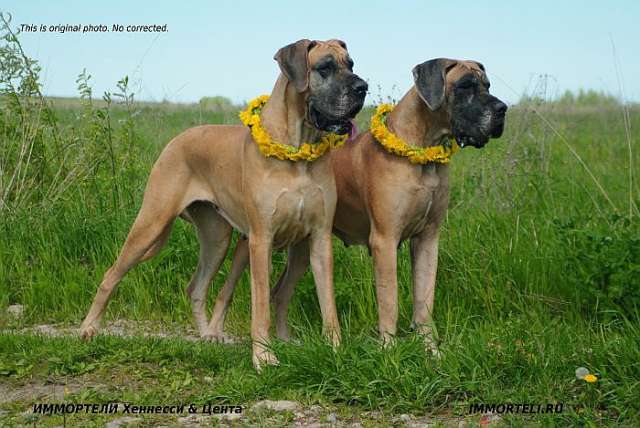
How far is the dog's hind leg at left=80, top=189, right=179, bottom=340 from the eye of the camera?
5570mm

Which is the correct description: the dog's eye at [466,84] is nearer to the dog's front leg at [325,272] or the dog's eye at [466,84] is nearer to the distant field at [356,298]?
the dog's front leg at [325,272]

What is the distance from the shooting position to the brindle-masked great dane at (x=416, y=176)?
491 cm

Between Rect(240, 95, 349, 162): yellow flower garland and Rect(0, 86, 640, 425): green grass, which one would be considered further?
Rect(240, 95, 349, 162): yellow flower garland

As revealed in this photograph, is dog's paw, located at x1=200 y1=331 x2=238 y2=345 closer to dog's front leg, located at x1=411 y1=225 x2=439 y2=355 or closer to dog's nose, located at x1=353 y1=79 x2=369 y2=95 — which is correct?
dog's front leg, located at x1=411 y1=225 x2=439 y2=355

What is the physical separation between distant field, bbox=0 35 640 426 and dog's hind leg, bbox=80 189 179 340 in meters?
0.52

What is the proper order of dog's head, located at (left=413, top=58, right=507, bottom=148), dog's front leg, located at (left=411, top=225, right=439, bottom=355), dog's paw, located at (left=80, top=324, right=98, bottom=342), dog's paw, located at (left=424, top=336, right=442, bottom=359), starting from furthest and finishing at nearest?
dog's paw, located at (left=80, top=324, right=98, bottom=342) → dog's front leg, located at (left=411, top=225, right=439, bottom=355) → dog's head, located at (left=413, top=58, right=507, bottom=148) → dog's paw, located at (left=424, top=336, right=442, bottom=359)

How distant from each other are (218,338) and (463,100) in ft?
7.97

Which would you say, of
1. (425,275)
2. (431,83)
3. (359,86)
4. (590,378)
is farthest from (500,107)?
(590,378)

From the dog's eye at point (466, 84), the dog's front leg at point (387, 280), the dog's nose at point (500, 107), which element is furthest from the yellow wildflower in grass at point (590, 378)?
the dog's eye at point (466, 84)

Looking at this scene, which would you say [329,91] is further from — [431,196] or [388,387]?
[388,387]

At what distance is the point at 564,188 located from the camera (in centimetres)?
824

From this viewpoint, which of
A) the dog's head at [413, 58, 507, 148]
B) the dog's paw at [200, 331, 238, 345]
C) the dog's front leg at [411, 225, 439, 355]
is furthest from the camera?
the dog's paw at [200, 331, 238, 345]

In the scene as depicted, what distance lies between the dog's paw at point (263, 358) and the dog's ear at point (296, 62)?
1.54 meters

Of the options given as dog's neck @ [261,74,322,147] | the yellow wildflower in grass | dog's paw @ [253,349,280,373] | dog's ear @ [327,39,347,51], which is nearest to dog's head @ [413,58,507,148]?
dog's ear @ [327,39,347,51]
